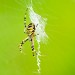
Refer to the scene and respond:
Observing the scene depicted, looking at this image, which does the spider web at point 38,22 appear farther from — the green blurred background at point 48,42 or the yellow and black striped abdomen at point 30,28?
the green blurred background at point 48,42

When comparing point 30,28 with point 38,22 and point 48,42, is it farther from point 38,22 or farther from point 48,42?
point 48,42

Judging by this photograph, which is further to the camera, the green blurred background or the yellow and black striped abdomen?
the green blurred background

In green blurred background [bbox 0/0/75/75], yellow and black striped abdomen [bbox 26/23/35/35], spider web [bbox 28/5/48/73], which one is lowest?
yellow and black striped abdomen [bbox 26/23/35/35]

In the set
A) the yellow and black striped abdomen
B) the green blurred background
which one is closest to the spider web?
the yellow and black striped abdomen

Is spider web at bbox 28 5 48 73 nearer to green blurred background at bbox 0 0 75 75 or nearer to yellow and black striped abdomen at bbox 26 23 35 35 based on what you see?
yellow and black striped abdomen at bbox 26 23 35 35

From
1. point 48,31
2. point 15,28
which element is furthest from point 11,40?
point 48,31

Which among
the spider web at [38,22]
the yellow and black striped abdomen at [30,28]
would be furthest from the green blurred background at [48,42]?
the yellow and black striped abdomen at [30,28]

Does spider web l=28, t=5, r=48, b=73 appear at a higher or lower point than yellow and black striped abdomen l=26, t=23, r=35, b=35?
higher

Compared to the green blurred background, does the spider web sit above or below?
below
